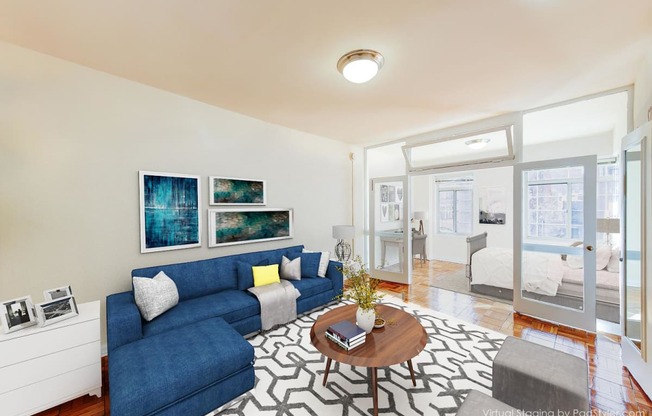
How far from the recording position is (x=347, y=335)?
73.5 inches

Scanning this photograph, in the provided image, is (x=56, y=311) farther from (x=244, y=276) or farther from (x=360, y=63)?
(x=360, y=63)

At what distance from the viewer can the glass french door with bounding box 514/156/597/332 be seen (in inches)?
115

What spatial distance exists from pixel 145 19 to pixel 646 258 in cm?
423

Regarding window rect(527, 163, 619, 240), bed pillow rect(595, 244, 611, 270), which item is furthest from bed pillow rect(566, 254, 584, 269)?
bed pillow rect(595, 244, 611, 270)

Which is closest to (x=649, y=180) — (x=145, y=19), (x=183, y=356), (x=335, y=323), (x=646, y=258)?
(x=646, y=258)

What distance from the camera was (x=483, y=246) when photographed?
5.06m

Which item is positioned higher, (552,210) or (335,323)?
(552,210)

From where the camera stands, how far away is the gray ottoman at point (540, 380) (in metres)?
1.43

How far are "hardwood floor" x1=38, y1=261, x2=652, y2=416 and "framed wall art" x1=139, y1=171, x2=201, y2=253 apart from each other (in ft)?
4.04

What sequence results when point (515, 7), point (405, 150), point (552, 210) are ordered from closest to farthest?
point (515, 7), point (552, 210), point (405, 150)

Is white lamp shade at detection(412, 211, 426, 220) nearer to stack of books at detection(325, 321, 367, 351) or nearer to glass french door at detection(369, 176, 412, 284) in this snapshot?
glass french door at detection(369, 176, 412, 284)

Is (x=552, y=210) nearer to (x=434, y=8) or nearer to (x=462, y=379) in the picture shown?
(x=462, y=379)

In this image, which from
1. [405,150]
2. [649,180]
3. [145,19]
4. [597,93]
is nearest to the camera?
[145,19]

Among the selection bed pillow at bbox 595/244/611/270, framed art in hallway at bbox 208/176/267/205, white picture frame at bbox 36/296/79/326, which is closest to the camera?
white picture frame at bbox 36/296/79/326
